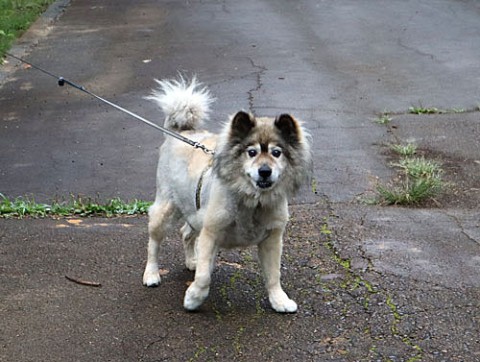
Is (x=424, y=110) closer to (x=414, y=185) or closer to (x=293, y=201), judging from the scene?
(x=414, y=185)

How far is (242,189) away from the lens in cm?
475

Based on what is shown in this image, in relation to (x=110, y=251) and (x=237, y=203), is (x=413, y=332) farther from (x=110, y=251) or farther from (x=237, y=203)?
(x=110, y=251)

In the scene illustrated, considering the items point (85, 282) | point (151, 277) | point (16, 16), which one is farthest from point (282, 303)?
point (16, 16)

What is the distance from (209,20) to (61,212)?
9.99 m

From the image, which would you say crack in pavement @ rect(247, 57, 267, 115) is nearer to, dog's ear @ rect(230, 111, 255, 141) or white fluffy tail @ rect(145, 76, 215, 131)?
white fluffy tail @ rect(145, 76, 215, 131)

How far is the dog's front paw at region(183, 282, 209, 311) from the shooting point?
16.1 feet

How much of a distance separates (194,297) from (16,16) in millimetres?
12568

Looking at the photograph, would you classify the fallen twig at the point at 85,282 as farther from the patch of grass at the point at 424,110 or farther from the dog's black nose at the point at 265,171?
the patch of grass at the point at 424,110

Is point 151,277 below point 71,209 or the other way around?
the other way around

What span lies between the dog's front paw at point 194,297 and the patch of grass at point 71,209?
227cm

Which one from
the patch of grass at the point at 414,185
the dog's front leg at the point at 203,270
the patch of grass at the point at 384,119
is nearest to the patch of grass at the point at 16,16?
the patch of grass at the point at 384,119

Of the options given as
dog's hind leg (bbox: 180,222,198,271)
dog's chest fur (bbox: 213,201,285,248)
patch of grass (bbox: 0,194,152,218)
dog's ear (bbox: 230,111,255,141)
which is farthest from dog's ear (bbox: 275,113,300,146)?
patch of grass (bbox: 0,194,152,218)

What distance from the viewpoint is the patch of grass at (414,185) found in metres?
7.39

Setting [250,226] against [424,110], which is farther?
[424,110]
